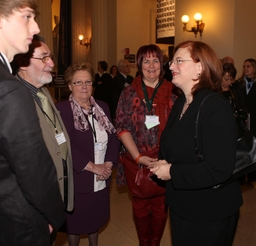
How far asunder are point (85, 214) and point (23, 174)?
133 centimetres

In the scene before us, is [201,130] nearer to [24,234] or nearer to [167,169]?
[167,169]

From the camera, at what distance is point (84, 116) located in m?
2.33

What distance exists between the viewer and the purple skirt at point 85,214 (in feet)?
7.65

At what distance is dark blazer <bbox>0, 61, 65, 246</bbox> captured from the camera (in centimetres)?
106

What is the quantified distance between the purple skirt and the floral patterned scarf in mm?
531

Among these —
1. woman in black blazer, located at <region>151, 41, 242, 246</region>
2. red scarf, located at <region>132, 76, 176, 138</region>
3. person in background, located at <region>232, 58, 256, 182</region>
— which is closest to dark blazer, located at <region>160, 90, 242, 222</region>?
woman in black blazer, located at <region>151, 41, 242, 246</region>

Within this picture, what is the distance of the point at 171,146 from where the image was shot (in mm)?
1705

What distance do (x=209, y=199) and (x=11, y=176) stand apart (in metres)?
1.04

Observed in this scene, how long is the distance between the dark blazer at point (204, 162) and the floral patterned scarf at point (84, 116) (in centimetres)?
77

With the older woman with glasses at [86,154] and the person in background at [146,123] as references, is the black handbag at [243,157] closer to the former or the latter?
the person in background at [146,123]

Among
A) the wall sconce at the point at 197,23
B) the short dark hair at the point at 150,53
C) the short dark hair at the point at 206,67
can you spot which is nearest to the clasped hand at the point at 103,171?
the short dark hair at the point at 150,53

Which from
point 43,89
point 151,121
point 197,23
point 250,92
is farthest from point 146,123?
point 197,23

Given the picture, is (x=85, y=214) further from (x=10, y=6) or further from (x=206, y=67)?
(x=10, y=6)

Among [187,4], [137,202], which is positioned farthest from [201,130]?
[187,4]
